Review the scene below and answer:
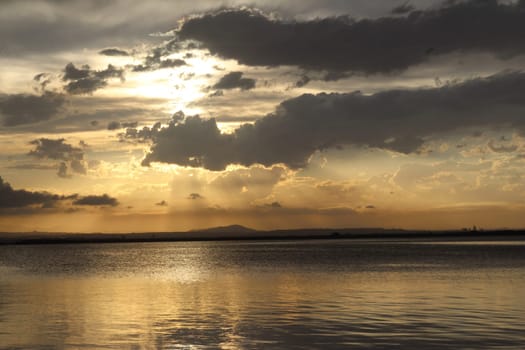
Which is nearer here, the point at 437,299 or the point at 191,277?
the point at 437,299

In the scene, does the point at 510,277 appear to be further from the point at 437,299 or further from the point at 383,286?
the point at 437,299

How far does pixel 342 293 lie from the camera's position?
5244cm

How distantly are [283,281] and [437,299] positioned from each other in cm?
2201

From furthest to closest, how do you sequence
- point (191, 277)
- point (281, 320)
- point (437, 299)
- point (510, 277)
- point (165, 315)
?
point (191, 277), point (510, 277), point (437, 299), point (165, 315), point (281, 320)

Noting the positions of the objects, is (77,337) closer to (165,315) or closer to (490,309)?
(165,315)

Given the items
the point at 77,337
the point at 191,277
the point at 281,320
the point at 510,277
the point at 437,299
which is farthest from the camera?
the point at 191,277

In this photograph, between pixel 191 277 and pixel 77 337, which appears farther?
pixel 191 277

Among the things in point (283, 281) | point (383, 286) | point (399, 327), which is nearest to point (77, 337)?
point (399, 327)

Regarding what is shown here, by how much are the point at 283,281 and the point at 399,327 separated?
108 ft

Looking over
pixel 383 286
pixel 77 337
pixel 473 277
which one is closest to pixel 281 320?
pixel 77 337

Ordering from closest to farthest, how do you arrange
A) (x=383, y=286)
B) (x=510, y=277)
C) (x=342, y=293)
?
(x=342, y=293), (x=383, y=286), (x=510, y=277)

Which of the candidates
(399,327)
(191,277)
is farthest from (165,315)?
(191,277)

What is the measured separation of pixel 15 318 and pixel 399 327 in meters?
21.6

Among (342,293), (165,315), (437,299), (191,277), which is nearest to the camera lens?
(165,315)
